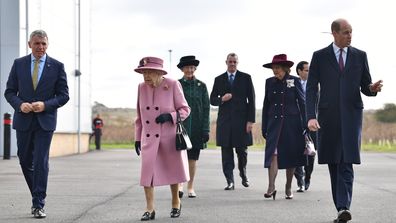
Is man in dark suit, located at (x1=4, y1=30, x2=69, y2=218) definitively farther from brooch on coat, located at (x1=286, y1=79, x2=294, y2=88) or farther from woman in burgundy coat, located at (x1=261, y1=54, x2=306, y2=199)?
brooch on coat, located at (x1=286, y1=79, x2=294, y2=88)

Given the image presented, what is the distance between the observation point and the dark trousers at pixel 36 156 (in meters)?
9.62

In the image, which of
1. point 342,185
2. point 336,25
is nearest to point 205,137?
point 342,185

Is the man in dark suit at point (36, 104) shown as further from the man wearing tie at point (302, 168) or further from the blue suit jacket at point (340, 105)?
the man wearing tie at point (302, 168)

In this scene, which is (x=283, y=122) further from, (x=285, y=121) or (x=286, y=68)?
(x=286, y=68)

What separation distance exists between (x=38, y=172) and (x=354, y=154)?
342cm

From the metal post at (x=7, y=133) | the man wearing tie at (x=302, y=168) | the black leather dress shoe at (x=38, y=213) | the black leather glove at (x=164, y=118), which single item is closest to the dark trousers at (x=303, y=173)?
the man wearing tie at (x=302, y=168)

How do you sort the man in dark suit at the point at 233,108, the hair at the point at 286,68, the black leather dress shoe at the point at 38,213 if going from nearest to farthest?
1. the black leather dress shoe at the point at 38,213
2. the hair at the point at 286,68
3. the man in dark suit at the point at 233,108

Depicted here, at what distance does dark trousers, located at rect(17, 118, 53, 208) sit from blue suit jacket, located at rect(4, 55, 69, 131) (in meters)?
0.08

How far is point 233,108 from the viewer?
1410 centimetres

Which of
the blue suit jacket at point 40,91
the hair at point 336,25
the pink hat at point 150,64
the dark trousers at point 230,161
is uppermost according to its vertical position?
the hair at point 336,25

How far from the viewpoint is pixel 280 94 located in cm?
1242

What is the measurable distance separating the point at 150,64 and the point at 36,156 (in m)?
1.62

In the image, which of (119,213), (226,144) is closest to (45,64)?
(119,213)

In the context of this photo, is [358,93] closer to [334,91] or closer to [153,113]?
[334,91]
